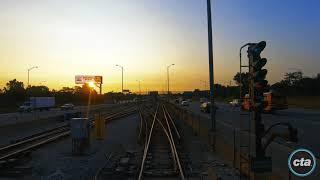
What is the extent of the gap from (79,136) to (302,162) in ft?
57.6

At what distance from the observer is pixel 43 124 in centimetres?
5022

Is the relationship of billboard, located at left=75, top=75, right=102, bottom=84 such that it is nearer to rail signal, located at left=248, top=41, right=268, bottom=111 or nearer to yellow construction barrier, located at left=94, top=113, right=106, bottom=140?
yellow construction barrier, located at left=94, top=113, right=106, bottom=140

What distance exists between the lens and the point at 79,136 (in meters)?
23.4

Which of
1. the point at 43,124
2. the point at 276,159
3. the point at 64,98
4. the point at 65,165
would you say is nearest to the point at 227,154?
the point at 276,159

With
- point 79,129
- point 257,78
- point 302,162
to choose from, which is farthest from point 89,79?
point 302,162

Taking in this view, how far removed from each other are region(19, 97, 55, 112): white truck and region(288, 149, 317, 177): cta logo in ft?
296

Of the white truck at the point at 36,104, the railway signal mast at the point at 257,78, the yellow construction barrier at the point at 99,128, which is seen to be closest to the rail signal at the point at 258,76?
the railway signal mast at the point at 257,78

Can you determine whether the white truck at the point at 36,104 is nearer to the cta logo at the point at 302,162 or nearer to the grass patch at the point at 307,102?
the grass patch at the point at 307,102

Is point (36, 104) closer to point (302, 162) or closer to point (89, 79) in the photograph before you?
point (89, 79)

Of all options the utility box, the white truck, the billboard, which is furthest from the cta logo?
the white truck

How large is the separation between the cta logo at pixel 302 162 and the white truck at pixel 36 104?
90273mm

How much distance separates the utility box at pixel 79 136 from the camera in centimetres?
2339

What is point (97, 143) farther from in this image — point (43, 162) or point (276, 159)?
point (276, 159)

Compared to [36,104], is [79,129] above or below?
below
